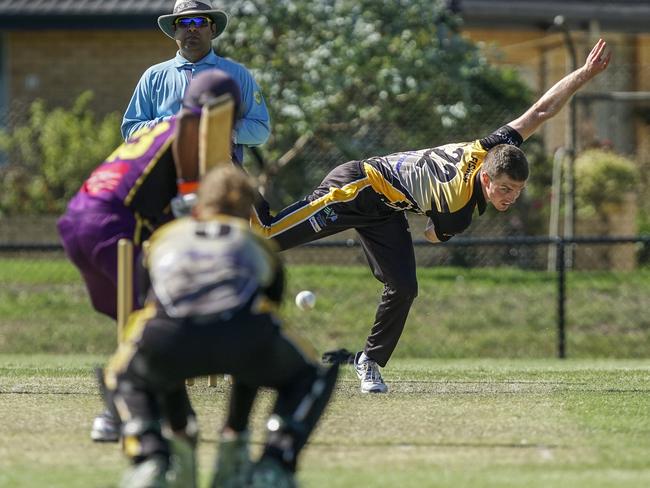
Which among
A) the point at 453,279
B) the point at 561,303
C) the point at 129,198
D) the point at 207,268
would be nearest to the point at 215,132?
the point at 129,198

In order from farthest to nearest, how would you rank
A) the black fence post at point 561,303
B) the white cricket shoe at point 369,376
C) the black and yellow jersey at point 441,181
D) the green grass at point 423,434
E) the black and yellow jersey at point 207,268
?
the black fence post at point 561,303 → the white cricket shoe at point 369,376 → the black and yellow jersey at point 441,181 → the green grass at point 423,434 → the black and yellow jersey at point 207,268

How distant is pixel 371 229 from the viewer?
824 centimetres

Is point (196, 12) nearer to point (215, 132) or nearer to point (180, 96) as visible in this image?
point (180, 96)

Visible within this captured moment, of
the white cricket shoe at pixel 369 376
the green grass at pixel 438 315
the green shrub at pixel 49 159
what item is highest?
the white cricket shoe at pixel 369 376

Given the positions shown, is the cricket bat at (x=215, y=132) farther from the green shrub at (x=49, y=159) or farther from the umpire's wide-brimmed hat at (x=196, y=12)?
the green shrub at (x=49, y=159)

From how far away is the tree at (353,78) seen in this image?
51.6ft

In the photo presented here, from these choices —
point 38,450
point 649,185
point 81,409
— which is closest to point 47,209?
point 649,185

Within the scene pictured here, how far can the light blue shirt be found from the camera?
26.9 feet

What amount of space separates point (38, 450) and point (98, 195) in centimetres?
123

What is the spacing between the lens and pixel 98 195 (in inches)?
229

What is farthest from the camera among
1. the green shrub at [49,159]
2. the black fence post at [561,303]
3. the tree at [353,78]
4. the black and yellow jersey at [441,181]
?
the green shrub at [49,159]

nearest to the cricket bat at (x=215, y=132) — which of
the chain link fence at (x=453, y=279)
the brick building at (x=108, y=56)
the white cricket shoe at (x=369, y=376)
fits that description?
the white cricket shoe at (x=369, y=376)

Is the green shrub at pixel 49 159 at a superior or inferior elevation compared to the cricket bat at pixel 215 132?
inferior

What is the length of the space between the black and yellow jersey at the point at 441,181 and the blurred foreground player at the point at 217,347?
9.66 ft
